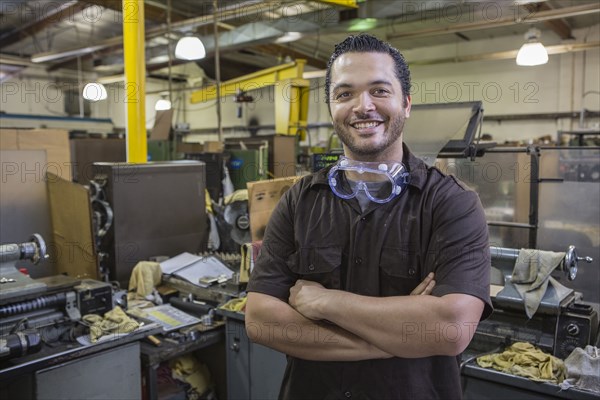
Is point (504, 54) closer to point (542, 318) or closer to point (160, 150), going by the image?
point (160, 150)

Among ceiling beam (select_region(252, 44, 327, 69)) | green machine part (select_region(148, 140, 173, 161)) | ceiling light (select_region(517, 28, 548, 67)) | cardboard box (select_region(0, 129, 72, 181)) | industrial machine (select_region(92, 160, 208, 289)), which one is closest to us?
cardboard box (select_region(0, 129, 72, 181))

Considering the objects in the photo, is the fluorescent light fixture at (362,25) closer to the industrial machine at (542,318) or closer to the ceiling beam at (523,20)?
the ceiling beam at (523,20)

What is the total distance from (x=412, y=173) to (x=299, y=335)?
0.41 meters

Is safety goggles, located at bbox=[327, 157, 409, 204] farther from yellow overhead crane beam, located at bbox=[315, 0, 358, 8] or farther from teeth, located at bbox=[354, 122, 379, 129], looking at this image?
yellow overhead crane beam, located at bbox=[315, 0, 358, 8]

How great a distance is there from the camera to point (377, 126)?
1012 millimetres

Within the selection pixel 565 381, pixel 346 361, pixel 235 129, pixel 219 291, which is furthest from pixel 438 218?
pixel 235 129

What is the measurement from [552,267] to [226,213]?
1.43 meters

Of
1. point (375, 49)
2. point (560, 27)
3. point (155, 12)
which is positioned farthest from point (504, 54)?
point (375, 49)

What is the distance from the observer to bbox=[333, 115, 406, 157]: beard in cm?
101

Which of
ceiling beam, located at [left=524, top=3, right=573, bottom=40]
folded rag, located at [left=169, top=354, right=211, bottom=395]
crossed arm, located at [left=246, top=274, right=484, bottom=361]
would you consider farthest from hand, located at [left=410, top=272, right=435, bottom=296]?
ceiling beam, located at [left=524, top=3, right=573, bottom=40]

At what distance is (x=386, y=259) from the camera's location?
0.98m

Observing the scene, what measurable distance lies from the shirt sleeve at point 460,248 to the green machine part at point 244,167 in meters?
3.04

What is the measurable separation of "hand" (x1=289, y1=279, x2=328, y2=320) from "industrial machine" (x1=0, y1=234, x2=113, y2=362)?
0.94 meters

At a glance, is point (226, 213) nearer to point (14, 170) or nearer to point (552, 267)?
point (14, 170)
